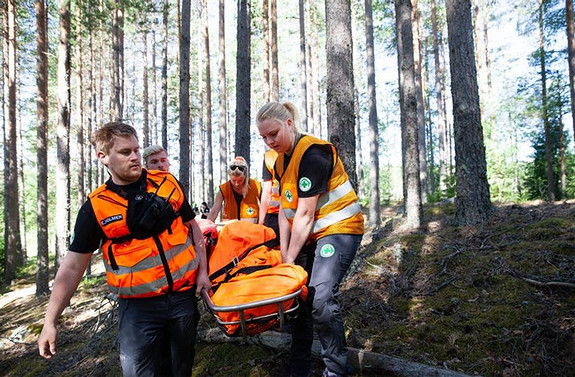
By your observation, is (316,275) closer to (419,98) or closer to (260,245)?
(260,245)

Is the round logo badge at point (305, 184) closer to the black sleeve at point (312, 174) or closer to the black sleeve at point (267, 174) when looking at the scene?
the black sleeve at point (312, 174)

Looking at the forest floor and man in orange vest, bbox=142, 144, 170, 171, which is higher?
man in orange vest, bbox=142, 144, 170, 171

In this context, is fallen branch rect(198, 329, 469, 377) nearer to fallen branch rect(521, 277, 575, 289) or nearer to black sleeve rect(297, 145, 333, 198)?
black sleeve rect(297, 145, 333, 198)

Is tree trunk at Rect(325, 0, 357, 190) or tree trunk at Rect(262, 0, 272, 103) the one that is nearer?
tree trunk at Rect(325, 0, 357, 190)

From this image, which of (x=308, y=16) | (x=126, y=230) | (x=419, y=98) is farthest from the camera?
(x=308, y=16)

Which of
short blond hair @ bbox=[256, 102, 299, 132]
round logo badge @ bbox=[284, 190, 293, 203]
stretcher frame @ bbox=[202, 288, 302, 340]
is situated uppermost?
short blond hair @ bbox=[256, 102, 299, 132]

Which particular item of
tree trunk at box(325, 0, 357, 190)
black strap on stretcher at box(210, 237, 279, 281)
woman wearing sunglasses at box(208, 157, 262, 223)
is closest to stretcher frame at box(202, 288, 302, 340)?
black strap on stretcher at box(210, 237, 279, 281)

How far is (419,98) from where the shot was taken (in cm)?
1706

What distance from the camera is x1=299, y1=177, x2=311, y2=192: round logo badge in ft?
8.61

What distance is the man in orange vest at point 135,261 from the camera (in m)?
2.19

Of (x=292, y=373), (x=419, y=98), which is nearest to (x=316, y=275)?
(x=292, y=373)

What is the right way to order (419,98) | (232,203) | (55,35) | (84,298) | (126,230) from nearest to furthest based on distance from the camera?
(126,230) < (232,203) < (84,298) < (419,98) < (55,35)

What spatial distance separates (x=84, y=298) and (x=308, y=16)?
75.7ft

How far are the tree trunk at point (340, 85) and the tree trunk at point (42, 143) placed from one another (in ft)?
36.5
